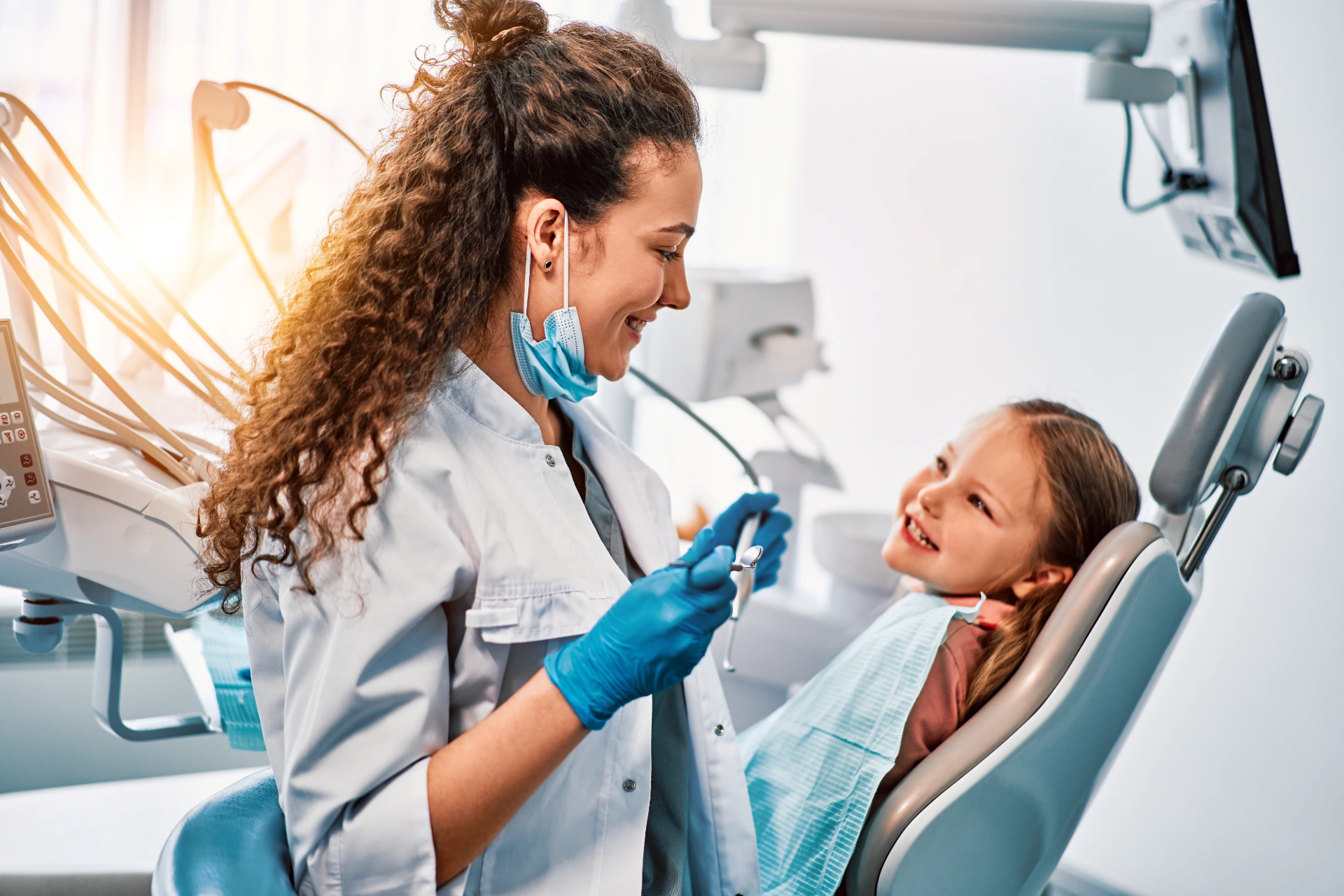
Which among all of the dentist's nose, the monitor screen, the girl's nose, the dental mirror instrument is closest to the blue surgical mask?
the dentist's nose

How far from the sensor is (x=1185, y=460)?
1285 mm

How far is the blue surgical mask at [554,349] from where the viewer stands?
3.30 feet

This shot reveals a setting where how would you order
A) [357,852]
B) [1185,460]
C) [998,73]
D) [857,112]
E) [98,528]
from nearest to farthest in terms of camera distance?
[357,852], [98,528], [1185,460], [998,73], [857,112]

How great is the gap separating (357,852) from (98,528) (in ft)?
1.61

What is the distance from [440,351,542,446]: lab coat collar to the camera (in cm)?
100

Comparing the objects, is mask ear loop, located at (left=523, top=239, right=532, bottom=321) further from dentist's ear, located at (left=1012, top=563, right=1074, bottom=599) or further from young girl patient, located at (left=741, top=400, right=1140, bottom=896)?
dentist's ear, located at (left=1012, top=563, right=1074, bottom=599)

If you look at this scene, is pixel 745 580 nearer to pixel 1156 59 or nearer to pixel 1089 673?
pixel 1089 673

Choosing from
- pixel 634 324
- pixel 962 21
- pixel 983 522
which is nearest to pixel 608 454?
pixel 634 324

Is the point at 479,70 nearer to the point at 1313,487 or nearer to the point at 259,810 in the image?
the point at 259,810

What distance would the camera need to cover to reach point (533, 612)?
92 centimetres

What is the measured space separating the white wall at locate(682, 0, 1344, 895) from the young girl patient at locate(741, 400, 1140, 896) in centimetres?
60

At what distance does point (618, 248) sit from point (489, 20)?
0.92 feet

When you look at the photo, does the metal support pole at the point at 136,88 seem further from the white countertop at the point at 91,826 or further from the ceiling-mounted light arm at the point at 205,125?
the white countertop at the point at 91,826

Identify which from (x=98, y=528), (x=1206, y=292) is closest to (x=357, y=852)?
→ (x=98, y=528)
